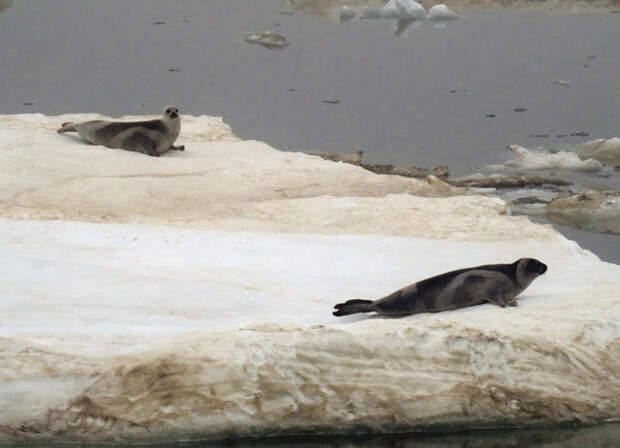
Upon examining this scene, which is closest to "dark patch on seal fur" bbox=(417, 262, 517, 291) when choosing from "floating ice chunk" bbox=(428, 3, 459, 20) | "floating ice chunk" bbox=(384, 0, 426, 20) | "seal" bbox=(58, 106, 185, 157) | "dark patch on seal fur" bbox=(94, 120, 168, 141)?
"seal" bbox=(58, 106, 185, 157)

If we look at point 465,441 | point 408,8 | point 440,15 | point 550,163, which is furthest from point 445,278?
point 440,15

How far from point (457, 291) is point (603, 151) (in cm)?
597

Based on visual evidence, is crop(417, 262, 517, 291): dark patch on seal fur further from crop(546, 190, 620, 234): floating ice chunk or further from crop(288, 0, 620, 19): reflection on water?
crop(288, 0, 620, 19): reflection on water

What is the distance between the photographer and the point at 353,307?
5742mm

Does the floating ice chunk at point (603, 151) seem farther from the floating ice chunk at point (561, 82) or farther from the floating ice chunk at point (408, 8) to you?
the floating ice chunk at point (408, 8)

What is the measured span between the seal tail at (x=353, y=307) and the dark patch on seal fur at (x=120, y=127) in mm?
4672

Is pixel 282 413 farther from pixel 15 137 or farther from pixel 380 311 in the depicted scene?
pixel 15 137

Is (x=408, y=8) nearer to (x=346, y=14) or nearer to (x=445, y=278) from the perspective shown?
(x=346, y=14)

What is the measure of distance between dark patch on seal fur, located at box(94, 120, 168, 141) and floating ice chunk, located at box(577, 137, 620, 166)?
380 cm

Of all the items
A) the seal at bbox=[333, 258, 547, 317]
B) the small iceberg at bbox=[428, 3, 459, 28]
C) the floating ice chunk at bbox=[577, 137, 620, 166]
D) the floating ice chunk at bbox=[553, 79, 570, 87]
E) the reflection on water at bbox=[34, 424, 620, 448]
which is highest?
the seal at bbox=[333, 258, 547, 317]

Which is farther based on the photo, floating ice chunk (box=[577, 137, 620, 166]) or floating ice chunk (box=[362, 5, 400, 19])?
floating ice chunk (box=[362, 5, 400, 19])

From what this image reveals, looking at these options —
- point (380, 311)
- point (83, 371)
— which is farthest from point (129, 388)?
point (380, 311)

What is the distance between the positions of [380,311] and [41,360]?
5.15 ft

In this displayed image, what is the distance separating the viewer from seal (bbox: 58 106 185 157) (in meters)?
10.1
